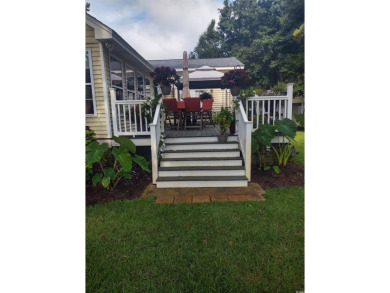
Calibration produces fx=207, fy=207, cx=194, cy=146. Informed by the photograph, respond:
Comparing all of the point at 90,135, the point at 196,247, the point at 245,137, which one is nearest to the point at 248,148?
the point at 245,137

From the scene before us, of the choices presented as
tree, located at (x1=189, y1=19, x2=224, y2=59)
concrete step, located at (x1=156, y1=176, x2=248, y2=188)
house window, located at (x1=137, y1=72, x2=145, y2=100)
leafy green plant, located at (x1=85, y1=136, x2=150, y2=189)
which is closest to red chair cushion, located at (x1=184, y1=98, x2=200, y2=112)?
tree, located at (x1=189, y1=19, x2=224, y2=59)

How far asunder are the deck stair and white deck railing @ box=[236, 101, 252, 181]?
0.33 ft

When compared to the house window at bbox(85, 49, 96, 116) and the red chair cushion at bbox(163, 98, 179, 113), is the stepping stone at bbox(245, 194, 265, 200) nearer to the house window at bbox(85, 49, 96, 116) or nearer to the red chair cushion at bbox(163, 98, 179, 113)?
the red chair cushion at bbox(163, 98, 179, 113)

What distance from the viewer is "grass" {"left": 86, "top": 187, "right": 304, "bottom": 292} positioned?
1.39 metres

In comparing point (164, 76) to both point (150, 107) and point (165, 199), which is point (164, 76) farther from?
point (165, 199)

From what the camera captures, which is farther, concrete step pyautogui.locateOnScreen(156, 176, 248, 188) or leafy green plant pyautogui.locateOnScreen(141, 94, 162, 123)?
leafy green plant pyautogui.locateOnScreen(141, 94, 162, 123)

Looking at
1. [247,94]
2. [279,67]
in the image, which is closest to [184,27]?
[247,94]

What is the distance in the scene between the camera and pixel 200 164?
3824 mm

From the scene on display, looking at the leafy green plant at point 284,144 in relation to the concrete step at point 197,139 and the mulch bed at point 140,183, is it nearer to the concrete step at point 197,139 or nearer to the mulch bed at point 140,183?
the mulch bed at point 140,183

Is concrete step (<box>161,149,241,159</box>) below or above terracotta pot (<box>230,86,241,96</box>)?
below

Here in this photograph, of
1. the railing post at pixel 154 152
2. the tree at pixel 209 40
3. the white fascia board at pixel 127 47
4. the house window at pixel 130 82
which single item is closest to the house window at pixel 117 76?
the white fascia board at pixel 127 47

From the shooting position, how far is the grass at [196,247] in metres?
1.39
